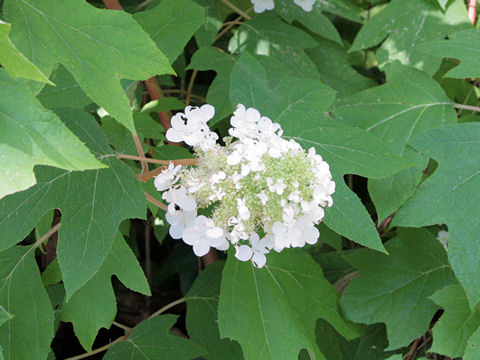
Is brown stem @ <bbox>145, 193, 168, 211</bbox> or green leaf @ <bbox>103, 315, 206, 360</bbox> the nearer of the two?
brown stem @ <bbox>145, 193, 168, 211</bbox>

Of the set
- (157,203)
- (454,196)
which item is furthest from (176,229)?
(454,196)

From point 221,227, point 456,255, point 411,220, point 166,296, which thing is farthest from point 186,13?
point 166,296

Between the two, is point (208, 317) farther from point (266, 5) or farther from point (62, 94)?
point (266, 5)


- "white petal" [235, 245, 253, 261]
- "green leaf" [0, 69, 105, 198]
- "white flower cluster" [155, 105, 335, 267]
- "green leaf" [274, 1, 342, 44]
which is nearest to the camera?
"green leaf" [0, 69, 105, 198]

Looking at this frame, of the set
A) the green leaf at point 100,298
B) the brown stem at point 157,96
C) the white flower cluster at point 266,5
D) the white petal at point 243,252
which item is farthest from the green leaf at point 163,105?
the white petal at point 243,252

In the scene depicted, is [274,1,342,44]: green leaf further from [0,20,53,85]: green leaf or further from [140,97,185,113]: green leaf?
[0,20,53,85]: green leaf

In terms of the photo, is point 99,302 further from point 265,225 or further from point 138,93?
point 138,93

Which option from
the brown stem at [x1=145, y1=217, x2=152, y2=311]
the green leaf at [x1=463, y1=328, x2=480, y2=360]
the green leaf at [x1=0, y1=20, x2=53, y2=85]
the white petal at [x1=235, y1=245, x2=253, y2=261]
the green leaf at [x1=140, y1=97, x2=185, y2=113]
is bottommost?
the brown stem at [x1=145, y1=217, x2=152, y2=311]

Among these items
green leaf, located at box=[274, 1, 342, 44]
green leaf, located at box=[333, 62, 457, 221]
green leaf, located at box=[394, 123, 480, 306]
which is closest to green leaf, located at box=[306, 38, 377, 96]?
green leaf, located at box=[274, 1, 342, 44]
